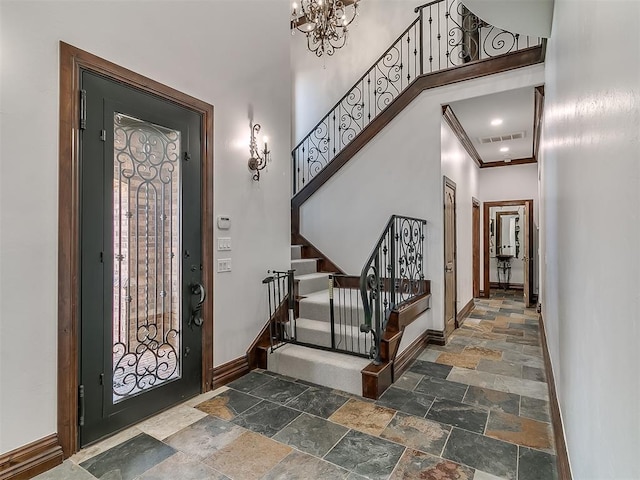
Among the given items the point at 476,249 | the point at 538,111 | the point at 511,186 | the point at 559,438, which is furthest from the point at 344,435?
the point at 511,186

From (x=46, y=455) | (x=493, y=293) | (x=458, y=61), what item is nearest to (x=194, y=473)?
(x=46, y=455)

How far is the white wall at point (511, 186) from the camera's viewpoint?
24.6ft

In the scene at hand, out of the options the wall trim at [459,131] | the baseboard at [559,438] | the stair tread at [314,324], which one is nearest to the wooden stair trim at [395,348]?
the stair tread at [314,324]

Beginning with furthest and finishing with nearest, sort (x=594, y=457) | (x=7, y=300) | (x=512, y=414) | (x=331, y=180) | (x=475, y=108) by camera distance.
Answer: (x=331, y=180)
(x=475, y=108)
(x=512, y=414)
(x=7, y=300)
(x=594, y=457)

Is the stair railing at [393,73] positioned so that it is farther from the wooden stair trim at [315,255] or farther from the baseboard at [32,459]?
the baseboard at [32,459]

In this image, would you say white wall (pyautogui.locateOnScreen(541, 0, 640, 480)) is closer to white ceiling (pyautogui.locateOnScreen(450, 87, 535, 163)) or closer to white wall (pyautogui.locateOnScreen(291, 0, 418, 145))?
white ceiling (pyautogui.locateOnScreen(450, 87, 535, 163))

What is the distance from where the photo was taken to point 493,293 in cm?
833

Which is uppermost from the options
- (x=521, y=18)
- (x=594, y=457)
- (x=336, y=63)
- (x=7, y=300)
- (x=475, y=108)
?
(x=336, y=63)

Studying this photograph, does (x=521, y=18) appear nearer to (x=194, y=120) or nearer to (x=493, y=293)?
(x=194, y=120)

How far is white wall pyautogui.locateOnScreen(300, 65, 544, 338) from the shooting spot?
4.33 metres

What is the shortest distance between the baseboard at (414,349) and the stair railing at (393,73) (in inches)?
118

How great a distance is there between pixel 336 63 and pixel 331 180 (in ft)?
9.07

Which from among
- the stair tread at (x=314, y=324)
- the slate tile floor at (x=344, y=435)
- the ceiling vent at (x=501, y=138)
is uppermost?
the ceiling vent at (x=501, y=138)

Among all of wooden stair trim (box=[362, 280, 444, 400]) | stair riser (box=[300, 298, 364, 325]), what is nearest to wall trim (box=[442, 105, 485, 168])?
wooden stair trim (box=[362, 280, 444, 400])
